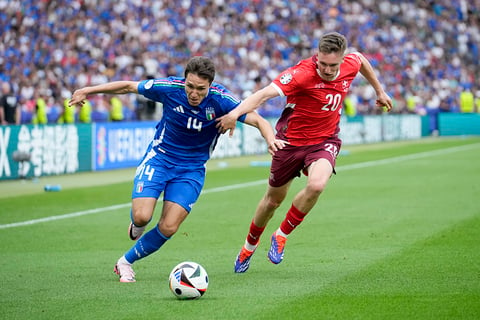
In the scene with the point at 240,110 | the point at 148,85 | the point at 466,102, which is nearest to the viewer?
the point at 240,110

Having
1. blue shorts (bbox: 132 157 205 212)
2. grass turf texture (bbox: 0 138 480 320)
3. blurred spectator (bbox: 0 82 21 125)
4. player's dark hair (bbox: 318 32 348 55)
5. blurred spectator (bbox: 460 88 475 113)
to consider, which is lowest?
blurred spectator (bbox: 460 88 475 113)

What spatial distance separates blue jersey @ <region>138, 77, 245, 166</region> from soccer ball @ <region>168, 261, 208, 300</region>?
157cm

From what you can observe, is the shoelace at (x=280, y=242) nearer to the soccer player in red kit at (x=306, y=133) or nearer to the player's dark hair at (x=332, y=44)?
the soccer player in red kit at (x=306, y=133)

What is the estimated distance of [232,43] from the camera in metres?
39.3

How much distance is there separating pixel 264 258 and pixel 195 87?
103 inches

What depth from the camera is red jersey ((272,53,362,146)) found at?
9.02 m

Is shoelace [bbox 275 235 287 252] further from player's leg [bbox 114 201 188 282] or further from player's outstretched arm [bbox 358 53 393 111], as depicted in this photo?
player's outstretched arm [bbox 358 53 393 111]

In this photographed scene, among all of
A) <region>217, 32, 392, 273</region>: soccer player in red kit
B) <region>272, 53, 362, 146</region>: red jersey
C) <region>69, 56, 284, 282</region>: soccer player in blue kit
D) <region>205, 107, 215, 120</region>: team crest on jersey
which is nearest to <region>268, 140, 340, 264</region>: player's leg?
<region>217, 32, 392, 273</region>: soccer player in red kit

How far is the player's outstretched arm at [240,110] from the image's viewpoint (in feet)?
26.7

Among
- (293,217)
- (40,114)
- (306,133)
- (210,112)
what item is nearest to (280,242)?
(293,217)

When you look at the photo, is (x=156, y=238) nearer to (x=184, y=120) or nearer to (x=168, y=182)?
(x=168, y=182)

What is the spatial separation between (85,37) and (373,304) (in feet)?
87.6

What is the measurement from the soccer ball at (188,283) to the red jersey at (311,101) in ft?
7.46

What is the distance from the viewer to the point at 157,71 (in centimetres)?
3359
